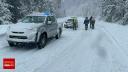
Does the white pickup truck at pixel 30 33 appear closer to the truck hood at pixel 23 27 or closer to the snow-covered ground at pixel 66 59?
the truck hood at pixel 23 27

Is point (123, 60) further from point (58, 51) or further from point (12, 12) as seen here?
point (12, 12)

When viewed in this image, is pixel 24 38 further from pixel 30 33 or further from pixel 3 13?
pixel 3 13

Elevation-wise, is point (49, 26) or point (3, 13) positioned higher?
point (3, 13)

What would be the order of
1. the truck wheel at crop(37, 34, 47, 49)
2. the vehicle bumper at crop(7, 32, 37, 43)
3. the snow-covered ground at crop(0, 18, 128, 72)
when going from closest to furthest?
1. the snow-covered ground at crop(0, 18, 128, 72)
2. the vehicle bumper at crop(7, 32, 37, 43)
3. the truck wheel at crop(37, 34, 47, 49)

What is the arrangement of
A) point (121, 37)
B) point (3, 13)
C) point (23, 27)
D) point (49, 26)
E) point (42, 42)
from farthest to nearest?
point (3, 13), point (121, 37), point (49, 26), point (42, 42), point (23, 27)

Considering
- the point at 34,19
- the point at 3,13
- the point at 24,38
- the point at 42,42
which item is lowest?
the point at 42,42

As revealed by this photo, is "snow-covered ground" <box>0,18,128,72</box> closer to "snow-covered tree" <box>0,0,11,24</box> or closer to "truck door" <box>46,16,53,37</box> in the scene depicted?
"truck door" <box>46,16,53,37</box>

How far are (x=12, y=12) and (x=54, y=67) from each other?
3032cm

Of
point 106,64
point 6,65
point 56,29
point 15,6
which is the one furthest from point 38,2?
point 6,65

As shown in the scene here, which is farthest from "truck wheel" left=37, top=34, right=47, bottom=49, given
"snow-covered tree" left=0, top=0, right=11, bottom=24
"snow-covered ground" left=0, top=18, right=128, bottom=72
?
"snow-covered tree" left=0, top=0, right=11, bottom=24

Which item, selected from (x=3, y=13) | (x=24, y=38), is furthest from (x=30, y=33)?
(x=3, y=13)

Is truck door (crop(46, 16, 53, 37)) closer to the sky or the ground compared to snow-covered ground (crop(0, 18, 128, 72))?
closer to the sky

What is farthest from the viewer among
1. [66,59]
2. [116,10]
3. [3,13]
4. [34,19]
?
[116,10]

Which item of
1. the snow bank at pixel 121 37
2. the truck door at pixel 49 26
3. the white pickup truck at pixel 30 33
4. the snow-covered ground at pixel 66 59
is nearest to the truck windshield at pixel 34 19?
the white pickup truck at pixel 30 33
